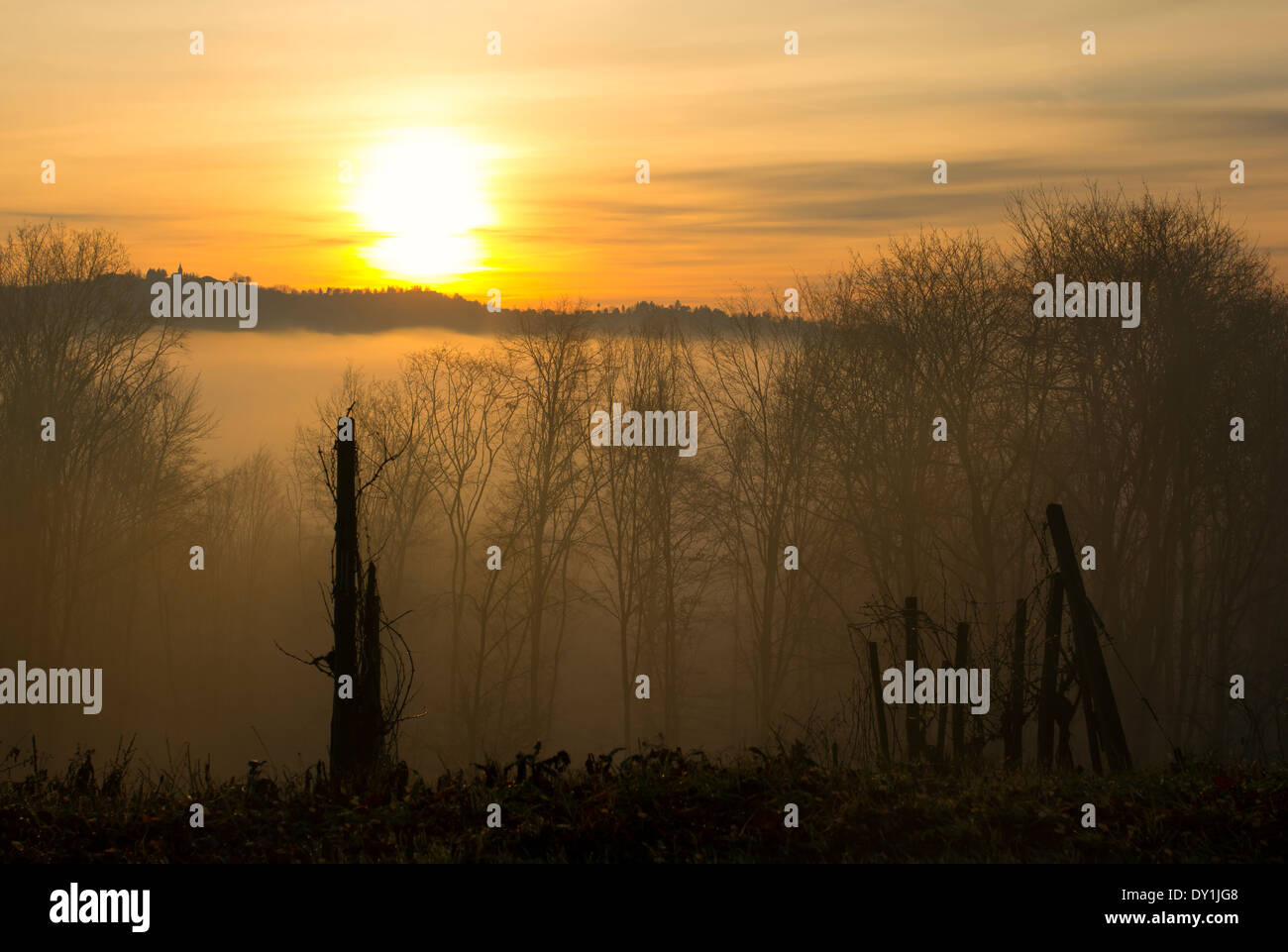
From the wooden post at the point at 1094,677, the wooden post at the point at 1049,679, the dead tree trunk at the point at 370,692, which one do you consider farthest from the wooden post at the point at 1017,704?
the dead tree trunk at the point at 370,692

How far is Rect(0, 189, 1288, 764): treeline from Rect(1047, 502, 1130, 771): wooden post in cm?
1289

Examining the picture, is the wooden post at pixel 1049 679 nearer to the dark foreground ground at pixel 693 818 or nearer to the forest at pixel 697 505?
the dark foreground ground at pixel 693 818

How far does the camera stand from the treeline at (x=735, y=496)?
35.9m

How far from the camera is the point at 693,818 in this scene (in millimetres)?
7582

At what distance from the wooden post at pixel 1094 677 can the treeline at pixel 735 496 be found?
1289 cm

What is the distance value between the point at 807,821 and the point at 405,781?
10.8 feet

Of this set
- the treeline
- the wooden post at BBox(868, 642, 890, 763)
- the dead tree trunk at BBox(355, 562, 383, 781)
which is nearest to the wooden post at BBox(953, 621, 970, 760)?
the wooden post at BBox(868, 642, 890, 763)

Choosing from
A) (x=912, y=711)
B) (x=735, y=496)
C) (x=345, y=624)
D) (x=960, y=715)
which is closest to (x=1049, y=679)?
(x=960, y=715)

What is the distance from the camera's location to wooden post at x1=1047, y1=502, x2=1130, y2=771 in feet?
30.3

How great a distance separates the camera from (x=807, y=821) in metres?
7.48

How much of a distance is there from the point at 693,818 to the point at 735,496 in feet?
135

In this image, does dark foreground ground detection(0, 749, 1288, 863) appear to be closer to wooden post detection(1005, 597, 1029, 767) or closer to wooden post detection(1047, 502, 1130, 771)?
wooden post detection(1047, 502, 1130, 771)
